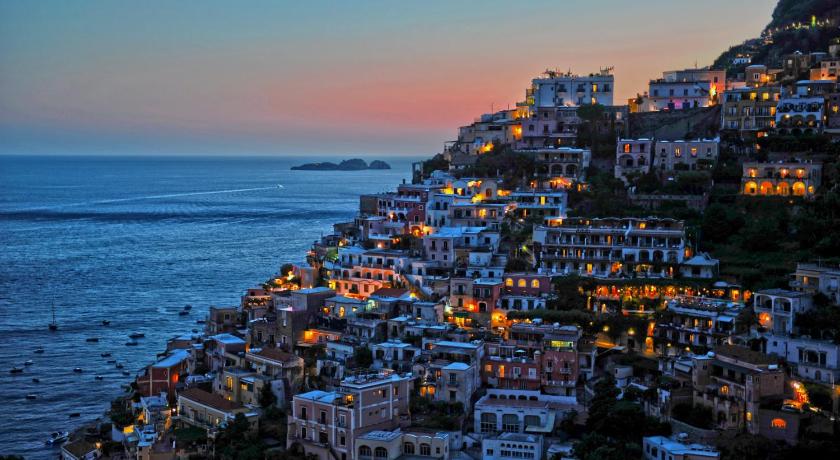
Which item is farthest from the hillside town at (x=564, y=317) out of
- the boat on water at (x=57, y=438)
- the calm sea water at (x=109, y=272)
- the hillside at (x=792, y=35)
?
the hillside at (x=792, y=35)

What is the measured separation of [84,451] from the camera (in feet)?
90.8

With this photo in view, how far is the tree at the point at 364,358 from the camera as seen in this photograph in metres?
29.5

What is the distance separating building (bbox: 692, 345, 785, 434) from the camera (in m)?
23.8

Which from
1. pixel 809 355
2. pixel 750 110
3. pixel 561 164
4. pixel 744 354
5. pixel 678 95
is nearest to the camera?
pixel 744 354

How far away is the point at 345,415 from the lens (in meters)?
25.3

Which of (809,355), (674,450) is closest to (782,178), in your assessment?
(809,355)

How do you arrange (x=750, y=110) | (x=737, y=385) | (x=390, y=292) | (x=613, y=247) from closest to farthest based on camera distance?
(x=737, y=385)
(x=390, y=292)
(x=613, y=247)
(x=750, y=110)

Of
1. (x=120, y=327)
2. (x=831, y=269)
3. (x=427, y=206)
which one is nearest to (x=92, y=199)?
(x=120, y=327)

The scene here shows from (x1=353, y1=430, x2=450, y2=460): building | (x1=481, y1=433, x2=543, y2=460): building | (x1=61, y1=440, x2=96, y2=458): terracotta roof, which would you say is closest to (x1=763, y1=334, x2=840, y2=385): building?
(x1=481, y1=433, x2=543, y2=460): building

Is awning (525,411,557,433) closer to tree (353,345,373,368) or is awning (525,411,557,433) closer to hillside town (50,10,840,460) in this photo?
hillside town (50,10,840,460)

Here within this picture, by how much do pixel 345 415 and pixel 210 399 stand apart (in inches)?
234

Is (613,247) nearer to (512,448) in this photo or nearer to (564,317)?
(564,317)

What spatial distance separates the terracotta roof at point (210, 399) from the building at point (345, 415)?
108 inches

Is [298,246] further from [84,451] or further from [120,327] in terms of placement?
[84,451]
